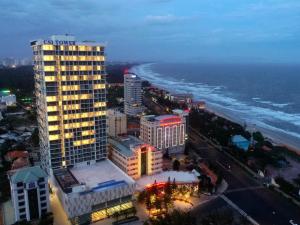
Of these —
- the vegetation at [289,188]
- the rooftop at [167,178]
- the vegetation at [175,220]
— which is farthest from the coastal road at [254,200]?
the vegetation at [175,220]

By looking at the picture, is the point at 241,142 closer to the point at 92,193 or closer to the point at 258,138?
the point at 258,138

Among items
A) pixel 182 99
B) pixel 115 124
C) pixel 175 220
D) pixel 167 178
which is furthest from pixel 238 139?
pixel 182 99

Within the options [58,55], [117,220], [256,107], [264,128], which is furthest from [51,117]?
[256,107]

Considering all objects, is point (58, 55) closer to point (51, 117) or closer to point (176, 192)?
point (51, 117)

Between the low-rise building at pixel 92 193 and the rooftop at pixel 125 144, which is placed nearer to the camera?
the low-rise building at pixel 92 193

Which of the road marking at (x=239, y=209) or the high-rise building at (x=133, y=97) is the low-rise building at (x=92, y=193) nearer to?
the road marking at (x=239, y=209)

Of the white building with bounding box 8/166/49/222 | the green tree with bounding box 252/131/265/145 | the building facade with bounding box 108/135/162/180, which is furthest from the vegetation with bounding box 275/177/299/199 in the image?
the white building with bounding box 8/166/49/222
